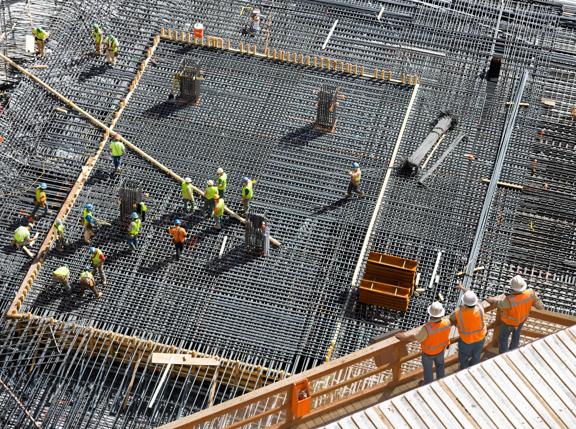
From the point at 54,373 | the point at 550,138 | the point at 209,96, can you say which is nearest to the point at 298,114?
the point at 209,96

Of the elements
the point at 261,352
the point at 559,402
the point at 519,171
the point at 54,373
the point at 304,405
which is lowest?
the point at 54,373

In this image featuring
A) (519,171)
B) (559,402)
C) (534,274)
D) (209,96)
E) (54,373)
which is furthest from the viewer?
(209,96)

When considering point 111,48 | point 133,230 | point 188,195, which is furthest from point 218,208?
point 111,48

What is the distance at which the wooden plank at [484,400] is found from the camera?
2039cm

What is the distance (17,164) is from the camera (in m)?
38.2

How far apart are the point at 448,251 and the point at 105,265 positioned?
10.1 meters

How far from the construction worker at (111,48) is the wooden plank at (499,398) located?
77.6 ft

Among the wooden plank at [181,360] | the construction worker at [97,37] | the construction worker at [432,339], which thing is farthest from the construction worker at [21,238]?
the construction worker at [432,339]

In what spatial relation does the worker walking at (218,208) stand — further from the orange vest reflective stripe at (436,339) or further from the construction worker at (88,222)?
the orange vest reflective stripe at (436,339)

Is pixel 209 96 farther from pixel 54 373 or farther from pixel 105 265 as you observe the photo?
pixel 54 373

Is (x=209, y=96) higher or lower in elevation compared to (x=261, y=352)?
higher

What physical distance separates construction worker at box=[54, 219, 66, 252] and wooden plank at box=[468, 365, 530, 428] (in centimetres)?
1703

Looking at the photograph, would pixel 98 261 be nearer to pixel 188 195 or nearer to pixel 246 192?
pixel 188 195

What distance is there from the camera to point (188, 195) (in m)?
35.9
